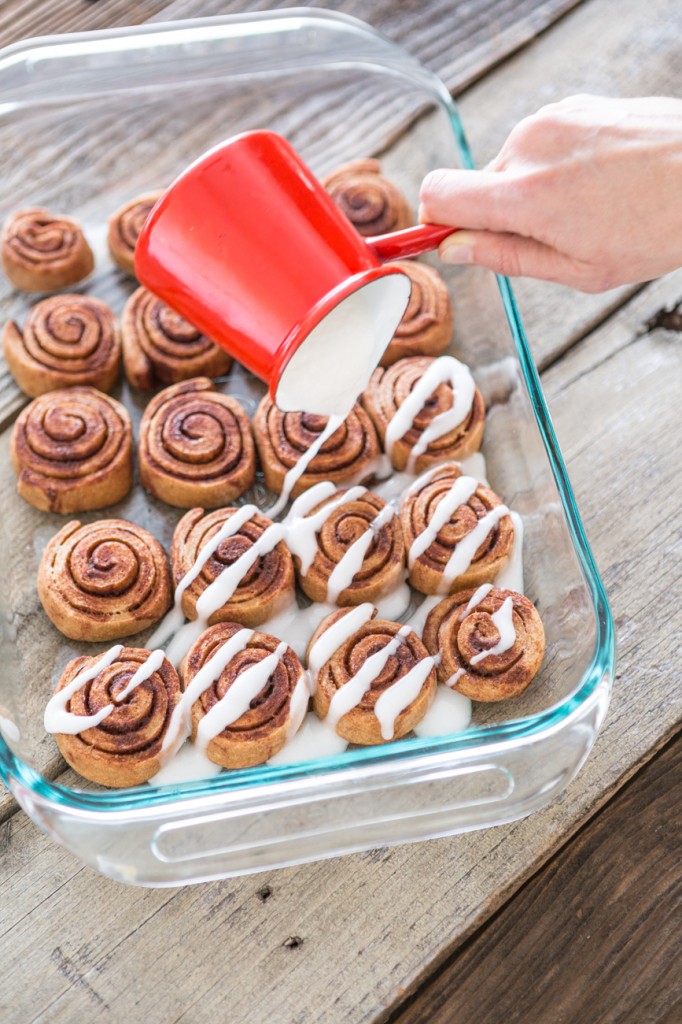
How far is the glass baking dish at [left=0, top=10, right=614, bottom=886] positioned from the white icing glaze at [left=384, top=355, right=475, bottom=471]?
7 cm

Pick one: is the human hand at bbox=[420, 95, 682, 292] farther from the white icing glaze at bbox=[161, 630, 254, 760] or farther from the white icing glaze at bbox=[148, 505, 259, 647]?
the white icing glaze at bbox=[161, 630, 254, 760]

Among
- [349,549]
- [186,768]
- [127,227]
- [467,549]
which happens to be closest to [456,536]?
[467,549]

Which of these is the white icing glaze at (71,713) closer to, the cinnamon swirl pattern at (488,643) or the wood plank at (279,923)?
the wood plank at (279,923)

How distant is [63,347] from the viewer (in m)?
1.61

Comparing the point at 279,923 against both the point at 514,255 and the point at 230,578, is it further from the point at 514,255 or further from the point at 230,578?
the point at 514,255

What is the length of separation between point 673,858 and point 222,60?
4.47 feet

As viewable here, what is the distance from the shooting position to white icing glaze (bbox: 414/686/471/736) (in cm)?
138

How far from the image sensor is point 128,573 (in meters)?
1.43

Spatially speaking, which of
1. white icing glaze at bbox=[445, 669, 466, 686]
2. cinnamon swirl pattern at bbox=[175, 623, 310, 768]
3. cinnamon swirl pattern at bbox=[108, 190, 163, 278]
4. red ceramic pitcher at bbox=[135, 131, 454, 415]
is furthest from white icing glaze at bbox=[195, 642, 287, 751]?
cinnamon swirl pattern at bbox=[108, 190, 163, 278]

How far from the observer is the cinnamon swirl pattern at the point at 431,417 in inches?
61.4

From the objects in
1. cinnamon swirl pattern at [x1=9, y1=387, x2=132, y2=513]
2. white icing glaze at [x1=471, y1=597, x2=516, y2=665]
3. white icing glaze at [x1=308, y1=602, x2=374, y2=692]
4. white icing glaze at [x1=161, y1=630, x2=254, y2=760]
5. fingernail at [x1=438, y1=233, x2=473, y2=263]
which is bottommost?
white icing glaze at [x1=471, y1=597, x2=516, y2=665]

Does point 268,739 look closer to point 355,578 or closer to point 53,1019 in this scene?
point 355,578

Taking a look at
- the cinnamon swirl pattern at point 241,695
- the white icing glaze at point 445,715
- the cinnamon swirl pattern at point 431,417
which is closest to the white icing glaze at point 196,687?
the cinnamon swirl pattern at point 241,695

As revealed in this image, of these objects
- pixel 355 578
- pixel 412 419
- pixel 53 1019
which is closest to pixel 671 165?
pixel 412 419
